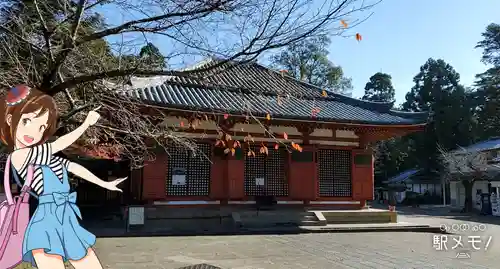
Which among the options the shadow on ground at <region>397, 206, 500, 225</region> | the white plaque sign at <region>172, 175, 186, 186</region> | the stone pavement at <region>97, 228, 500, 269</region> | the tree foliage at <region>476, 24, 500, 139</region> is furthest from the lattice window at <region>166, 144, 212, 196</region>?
the tree foliage at <region>476, 24, 500, 139</region>

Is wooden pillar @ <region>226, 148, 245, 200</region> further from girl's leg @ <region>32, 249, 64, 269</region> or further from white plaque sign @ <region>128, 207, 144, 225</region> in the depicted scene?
girl's leg @ <region>32, 249, 64, 269</region>

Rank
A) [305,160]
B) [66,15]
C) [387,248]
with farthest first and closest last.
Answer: [305,160] < [387,248] < [66,15]

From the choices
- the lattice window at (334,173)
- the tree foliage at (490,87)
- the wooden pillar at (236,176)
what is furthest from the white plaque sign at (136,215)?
the tree foliage at (490,87)

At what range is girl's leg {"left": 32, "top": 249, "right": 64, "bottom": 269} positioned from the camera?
4.05 metres

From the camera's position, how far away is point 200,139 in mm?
13617

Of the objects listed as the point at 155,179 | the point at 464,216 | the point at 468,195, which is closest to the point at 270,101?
the point at 155,179

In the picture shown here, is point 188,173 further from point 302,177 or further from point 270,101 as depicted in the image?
point 302,177

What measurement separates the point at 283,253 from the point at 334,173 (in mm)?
7094

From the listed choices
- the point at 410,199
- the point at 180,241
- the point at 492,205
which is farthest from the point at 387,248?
the point at 410,199

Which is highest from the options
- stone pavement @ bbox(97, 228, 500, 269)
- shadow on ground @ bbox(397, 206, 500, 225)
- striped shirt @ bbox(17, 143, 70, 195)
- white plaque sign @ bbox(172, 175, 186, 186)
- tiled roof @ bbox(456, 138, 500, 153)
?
tiled roof @ bbox(456, 138, 500, 153)

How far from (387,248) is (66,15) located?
8.22 meters

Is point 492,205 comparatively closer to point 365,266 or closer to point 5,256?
point 365,266

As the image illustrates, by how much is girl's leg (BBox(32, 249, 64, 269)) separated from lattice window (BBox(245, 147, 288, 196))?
34.1 feet

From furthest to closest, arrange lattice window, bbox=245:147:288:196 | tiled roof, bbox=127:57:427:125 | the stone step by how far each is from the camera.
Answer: lattice window, bbox=245:147:288:196 → the stone step → tiled roof, bbox=127:57:427:125
